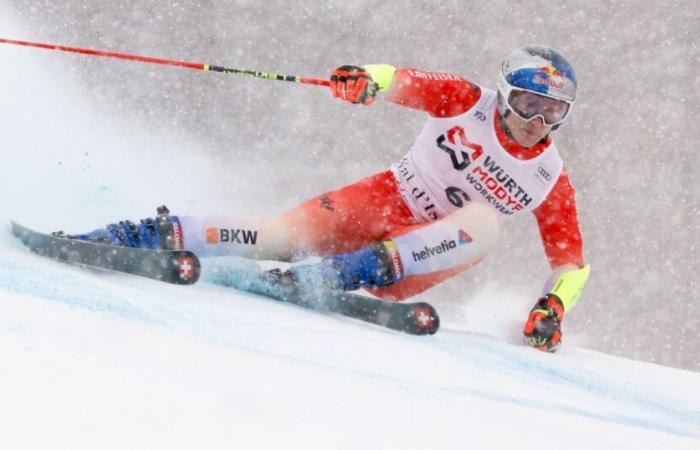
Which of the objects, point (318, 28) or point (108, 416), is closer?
point (108, 416)

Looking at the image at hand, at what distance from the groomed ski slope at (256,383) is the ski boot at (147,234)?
216mm

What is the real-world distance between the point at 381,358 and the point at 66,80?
5741 mm

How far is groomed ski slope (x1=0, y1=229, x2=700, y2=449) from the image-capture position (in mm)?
1291

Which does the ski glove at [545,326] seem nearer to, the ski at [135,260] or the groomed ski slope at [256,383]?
the groomed ski slope at [256,383]

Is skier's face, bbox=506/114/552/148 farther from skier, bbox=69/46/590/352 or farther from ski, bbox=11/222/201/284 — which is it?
ski, bbox=11/222/201/284

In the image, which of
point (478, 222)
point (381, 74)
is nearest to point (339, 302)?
point (478, 222)

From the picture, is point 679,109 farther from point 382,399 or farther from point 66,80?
point 382,399

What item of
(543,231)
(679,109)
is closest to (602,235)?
(679,109)

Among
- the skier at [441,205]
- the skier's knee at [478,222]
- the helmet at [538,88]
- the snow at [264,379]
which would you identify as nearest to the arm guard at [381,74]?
the skier at [441,205]

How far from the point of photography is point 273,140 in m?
8.99

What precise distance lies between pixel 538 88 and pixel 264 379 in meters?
2.02

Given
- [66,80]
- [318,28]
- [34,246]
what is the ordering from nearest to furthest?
1. [34,246]
2. [66,80]
3. [318,28]

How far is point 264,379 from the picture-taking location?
1669 millimetres

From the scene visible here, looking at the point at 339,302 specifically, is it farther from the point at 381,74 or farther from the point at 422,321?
the point at 381,74
